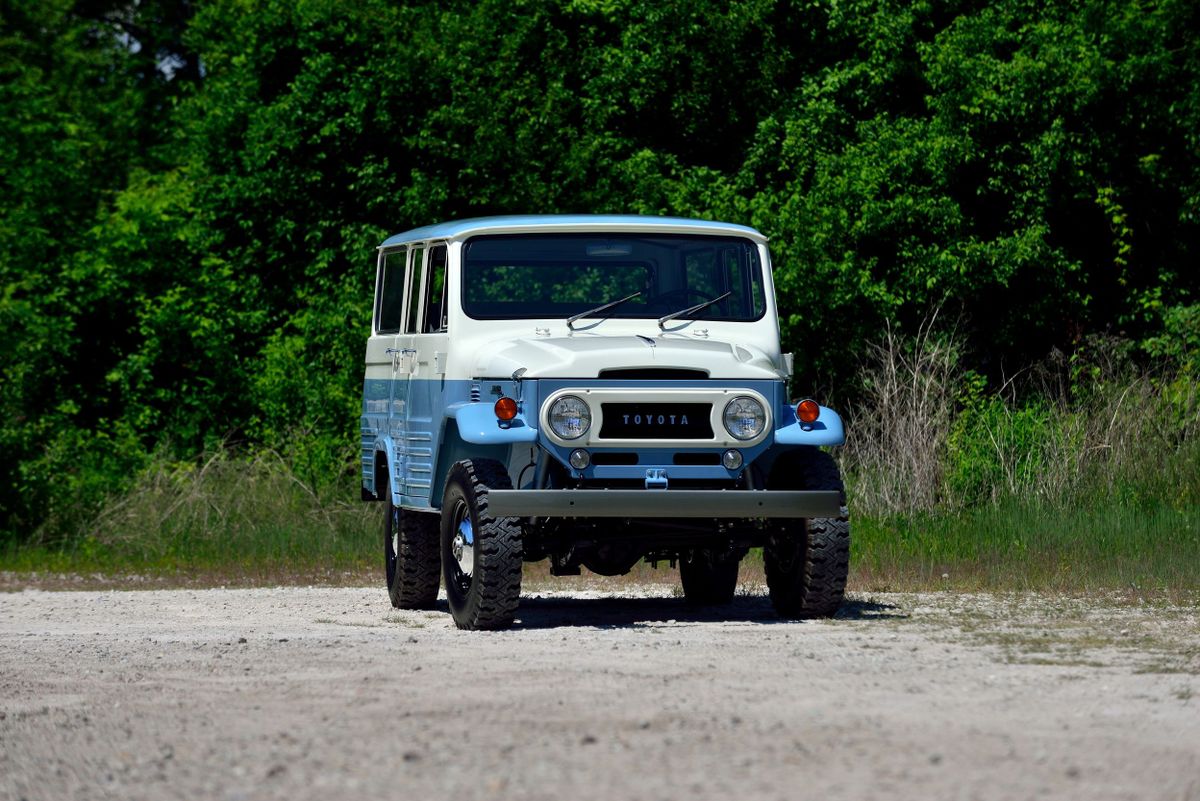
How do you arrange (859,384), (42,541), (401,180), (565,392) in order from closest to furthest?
Result: (565,392) < (42,541) < (859,384) < (401,180)

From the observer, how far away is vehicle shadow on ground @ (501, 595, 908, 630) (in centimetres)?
1285

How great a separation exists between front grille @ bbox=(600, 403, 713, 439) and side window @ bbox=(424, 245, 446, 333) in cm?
173

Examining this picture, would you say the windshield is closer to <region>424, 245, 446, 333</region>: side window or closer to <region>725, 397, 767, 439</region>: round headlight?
<region>424, 245, 446, 333</region>: side window

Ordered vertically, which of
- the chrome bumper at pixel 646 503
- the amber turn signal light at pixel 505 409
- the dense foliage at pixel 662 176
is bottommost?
the chrome bumper at pixel 646 503

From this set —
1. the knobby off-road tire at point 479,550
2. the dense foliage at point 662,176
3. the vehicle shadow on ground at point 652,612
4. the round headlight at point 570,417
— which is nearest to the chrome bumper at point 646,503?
the knobby off-road tire at point 479,550

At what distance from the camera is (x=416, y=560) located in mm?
14023

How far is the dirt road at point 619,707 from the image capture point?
6.97 metres

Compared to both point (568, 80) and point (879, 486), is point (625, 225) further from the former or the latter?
point (568, 80)

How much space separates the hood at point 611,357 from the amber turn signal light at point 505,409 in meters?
0.20

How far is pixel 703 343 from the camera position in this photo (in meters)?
12.5

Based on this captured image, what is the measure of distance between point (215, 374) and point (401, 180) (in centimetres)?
437

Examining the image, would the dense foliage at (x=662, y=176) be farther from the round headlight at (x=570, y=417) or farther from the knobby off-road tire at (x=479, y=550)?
the round headlight at (x=570, y=417)

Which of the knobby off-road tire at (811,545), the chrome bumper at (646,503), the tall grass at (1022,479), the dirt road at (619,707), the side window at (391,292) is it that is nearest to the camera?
the dirt road at (619,707)

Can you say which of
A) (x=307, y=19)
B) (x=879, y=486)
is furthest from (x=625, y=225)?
(x=307, y=19)
